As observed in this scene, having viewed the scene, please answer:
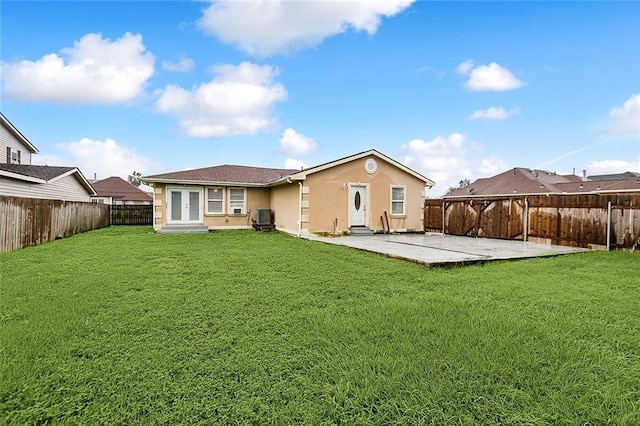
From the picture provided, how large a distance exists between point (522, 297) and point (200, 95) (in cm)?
1790

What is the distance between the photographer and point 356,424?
84.7 inches

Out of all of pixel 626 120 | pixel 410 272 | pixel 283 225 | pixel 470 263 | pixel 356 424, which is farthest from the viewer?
pixel 626 120

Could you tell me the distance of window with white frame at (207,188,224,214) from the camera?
1622cm

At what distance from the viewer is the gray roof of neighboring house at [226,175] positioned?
50.4 feet

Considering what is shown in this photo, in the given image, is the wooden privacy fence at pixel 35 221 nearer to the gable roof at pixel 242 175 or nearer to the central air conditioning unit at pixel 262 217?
the gable roof at pixel 242 175

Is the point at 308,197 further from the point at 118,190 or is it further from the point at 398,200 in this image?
the point at 118,190

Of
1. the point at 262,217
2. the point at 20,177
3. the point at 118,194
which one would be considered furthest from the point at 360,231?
the point at 118,194

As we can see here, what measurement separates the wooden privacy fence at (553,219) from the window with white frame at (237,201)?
10283mm

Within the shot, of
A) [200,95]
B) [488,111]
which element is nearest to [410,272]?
[200,95]

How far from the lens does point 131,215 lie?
21703 mm

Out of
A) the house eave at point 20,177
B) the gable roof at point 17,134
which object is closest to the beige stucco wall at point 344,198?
the house eave at point 20,177

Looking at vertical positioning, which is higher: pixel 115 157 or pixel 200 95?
pixel 200 95

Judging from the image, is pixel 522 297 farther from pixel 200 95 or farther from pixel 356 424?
pixel 200 95

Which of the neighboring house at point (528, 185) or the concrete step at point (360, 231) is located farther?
the neighboring house at point (528, 185)
